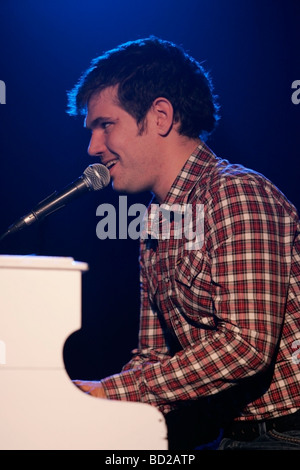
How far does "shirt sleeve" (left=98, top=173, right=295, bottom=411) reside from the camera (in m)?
1.33

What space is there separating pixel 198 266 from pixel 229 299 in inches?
8.5

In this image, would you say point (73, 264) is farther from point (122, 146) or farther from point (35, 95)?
point (35, 95)

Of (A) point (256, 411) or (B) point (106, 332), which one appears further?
(B) point (106, 332)

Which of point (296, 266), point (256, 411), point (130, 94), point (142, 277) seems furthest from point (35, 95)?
point (256, 411)

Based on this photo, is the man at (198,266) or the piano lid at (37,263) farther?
the man at (198,266)

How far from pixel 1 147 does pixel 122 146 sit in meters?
1.16

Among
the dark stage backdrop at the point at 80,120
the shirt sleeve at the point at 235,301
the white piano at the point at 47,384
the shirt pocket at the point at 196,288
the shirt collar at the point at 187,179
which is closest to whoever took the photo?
the white piano at the point at 47,384

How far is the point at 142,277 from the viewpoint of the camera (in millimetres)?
2109

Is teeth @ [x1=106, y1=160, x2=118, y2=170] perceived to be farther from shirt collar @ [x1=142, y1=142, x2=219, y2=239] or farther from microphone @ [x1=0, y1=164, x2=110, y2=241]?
shirt collar @ [x1=142, y1=142, x2=219, y2=239]

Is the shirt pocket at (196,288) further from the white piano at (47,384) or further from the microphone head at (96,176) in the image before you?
the white piano at (47,384)

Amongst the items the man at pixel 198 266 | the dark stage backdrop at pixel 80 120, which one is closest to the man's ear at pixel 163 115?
the man at pixel 198 266

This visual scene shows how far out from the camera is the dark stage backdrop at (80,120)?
277 cm

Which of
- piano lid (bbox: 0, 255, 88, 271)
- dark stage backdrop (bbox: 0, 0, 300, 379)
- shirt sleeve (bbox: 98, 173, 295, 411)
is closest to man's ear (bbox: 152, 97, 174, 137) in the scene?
shirt sleeve (bbox: 98, 173, 295, 411)

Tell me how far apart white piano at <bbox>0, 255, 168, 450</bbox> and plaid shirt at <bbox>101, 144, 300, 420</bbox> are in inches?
13.1
